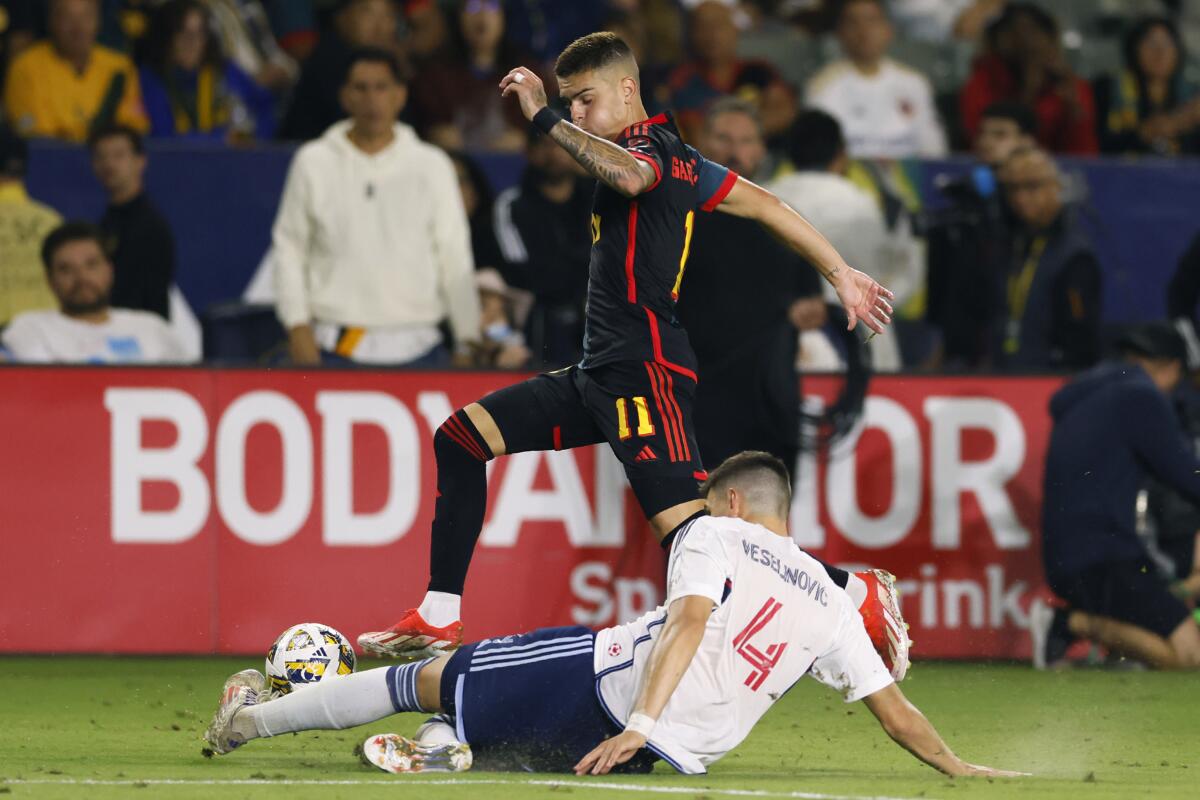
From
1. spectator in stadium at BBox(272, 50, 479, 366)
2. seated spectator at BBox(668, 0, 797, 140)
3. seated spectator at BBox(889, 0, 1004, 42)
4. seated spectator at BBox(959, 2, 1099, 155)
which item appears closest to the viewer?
spectator in stadium at BBox(272, 50, 479, 366)

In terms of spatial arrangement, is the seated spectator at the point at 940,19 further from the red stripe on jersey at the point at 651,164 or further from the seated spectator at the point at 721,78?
the red stripe on jersey at the point at 651,164

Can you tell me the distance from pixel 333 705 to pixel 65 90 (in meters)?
7.54

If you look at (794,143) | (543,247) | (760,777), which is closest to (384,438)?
(543,247)

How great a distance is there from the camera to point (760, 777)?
6.64m

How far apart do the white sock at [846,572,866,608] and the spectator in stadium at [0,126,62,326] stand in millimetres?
6559

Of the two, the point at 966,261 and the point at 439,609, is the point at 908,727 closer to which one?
the point at 439,609

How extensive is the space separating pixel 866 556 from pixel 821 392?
0.90 meters

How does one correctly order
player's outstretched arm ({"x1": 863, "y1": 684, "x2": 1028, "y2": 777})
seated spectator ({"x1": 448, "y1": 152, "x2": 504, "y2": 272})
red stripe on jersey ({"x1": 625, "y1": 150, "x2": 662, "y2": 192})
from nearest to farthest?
player's outstretched arm ({"x1": 863, "y1": 684, "x2": 1028, "y2": 777}), red stripe on jersey ({"x1": 625, "y1": 150, "x2": 662, "y2": 192}), seated spectator ({"x1": 448, "y1": 152, "x2": 504, "y2": 272})

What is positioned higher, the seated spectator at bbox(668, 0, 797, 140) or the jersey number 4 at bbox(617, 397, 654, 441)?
the seated spectator at bbox(668, 0, 797, 140)

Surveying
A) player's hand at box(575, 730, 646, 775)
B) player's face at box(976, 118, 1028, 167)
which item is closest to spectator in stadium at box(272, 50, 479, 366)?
player's face at box(976, 118, 1028, 167)

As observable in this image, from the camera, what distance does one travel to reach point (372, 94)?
441 inches

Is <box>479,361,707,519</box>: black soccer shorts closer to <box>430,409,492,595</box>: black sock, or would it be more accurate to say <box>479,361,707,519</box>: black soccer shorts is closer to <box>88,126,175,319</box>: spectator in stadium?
<box>430,409,492,595</box>: black sock

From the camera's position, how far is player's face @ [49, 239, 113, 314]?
37.2 feet

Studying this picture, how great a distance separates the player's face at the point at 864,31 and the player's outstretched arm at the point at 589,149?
24.9 feet
